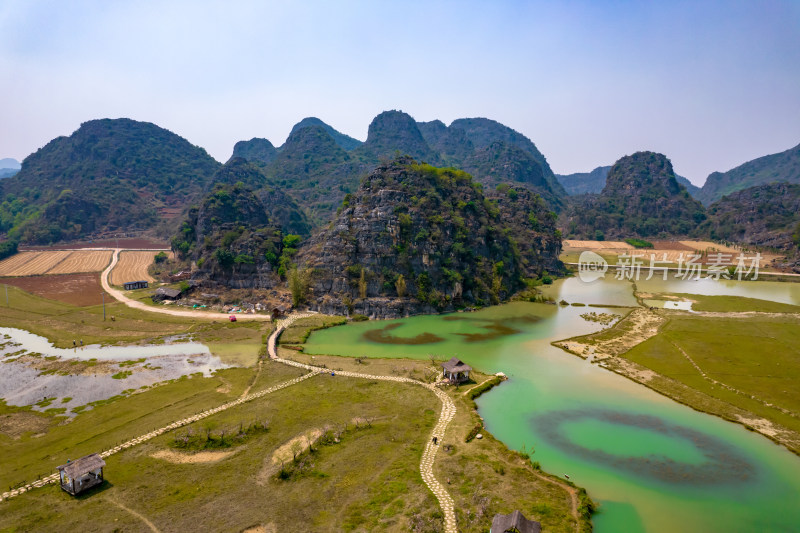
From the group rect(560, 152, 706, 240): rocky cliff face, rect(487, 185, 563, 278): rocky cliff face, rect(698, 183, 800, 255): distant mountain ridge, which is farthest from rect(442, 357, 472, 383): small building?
rect(560, 152, 706, 240): rocky cliff face

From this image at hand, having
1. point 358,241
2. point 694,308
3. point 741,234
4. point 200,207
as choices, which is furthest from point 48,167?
point 741,234

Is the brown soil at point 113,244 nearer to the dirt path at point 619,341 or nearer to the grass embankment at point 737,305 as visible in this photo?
the dirt path at point 619,341

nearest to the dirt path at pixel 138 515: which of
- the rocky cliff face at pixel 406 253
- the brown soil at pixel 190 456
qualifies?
the brown soil at pixel 190 456

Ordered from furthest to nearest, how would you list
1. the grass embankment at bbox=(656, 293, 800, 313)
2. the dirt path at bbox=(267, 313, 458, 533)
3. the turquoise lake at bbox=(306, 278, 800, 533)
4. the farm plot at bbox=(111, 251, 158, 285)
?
the farm plot at bbox=(111, 251, 158, 285) < the grass embankment at bbox=(656, 293, 800, 313) < the turquoise lake at bbox=(306, 278, 800, 533) < the dirt path at bbox=(267, 313, 458, 533)

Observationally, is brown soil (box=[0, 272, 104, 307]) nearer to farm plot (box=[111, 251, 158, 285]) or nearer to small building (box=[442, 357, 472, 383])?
farm plot (box=[111, 251, 158, 285])

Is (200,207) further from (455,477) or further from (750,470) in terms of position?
(750,470)

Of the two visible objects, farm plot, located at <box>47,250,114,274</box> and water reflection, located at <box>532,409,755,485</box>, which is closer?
water reflection, located at <box>532,409,755,485</box>
